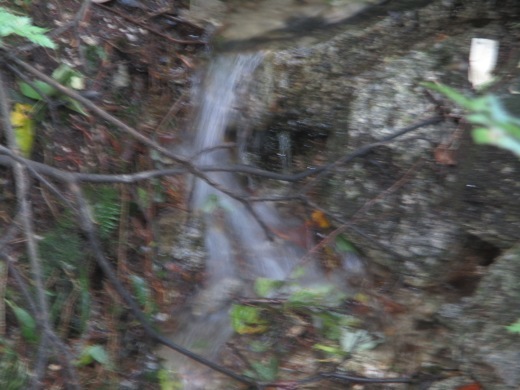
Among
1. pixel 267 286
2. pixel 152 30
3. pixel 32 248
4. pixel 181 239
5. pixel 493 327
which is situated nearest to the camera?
pixel 493 327

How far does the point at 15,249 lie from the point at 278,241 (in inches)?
55.1

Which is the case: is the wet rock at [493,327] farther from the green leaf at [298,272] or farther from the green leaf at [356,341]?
the green leaf at [298,272]

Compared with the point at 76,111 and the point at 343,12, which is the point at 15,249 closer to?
the point at 76,111

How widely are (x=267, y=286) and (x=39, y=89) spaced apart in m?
1.66

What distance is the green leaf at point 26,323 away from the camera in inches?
122

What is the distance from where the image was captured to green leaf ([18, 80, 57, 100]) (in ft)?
11.4

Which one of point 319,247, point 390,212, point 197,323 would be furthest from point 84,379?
point 390,212

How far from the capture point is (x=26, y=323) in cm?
309

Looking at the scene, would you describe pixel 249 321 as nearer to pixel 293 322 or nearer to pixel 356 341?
pixel 293 322

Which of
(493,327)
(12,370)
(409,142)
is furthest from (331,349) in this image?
(12,370)

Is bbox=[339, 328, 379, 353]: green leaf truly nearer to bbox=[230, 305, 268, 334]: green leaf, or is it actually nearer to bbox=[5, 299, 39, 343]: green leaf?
bbox=[230, 305, 268, 334]: green leaf

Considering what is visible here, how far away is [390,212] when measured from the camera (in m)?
3.21

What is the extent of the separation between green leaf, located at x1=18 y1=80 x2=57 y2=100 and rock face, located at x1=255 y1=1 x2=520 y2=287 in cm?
130

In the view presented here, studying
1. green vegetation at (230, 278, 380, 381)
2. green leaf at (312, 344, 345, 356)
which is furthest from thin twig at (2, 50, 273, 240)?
green leaf at (312, 344, 345, 356)
